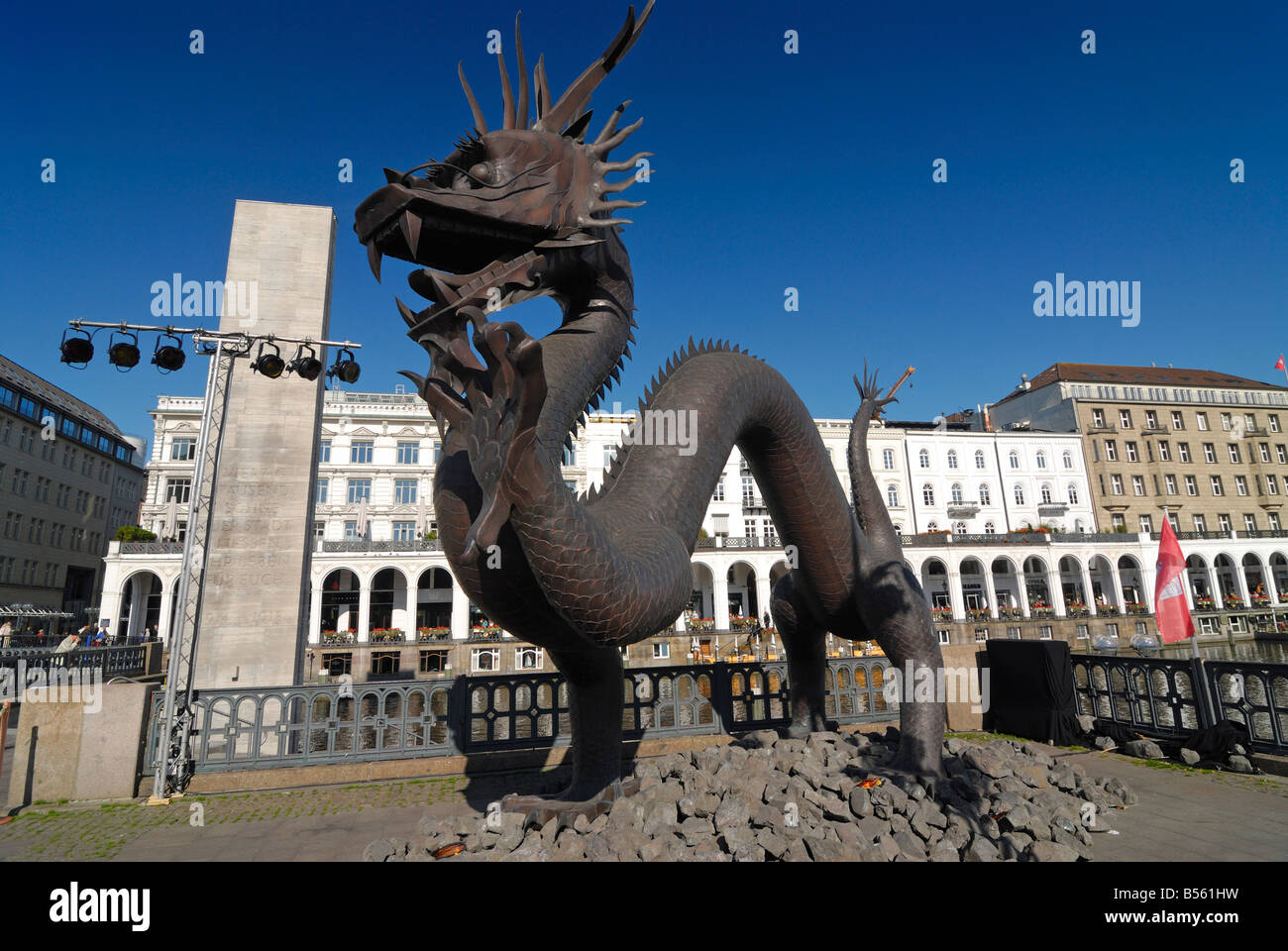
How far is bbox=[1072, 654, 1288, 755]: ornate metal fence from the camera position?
6.73 m

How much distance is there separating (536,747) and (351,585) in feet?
116

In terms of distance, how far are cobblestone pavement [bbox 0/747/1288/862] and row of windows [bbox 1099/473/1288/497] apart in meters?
50.1

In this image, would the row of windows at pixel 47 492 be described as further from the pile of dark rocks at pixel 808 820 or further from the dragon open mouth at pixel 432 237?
the dragon open mouth at pixel 432 237

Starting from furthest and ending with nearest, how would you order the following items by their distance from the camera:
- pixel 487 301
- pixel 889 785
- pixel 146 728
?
pixel 146 728 → pixel 889 785 → pixel 487 301

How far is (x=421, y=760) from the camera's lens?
758 centimetres

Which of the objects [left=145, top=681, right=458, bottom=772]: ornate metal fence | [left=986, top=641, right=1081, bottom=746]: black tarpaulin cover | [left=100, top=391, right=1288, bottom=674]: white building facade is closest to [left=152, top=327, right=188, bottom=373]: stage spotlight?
[left=145, top=681, right=458, bottom=772]: ornate metal fence

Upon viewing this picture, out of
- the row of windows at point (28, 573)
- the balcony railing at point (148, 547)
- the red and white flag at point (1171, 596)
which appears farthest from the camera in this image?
the row of windows at point (28, 573)

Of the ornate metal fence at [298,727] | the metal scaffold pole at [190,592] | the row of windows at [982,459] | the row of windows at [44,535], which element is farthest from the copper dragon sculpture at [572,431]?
the row of windows at [44,535]

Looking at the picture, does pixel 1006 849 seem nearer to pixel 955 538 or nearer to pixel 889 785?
pixel 889 785

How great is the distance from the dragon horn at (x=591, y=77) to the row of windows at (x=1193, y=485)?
55057 millimetres

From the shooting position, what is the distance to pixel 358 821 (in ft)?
19.3

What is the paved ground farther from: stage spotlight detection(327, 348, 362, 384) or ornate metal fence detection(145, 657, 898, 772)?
stage spotlight detection(327, 348, 362, 384)

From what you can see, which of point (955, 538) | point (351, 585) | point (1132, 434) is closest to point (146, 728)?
point (351, 585)

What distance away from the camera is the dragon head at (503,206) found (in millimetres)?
3152
